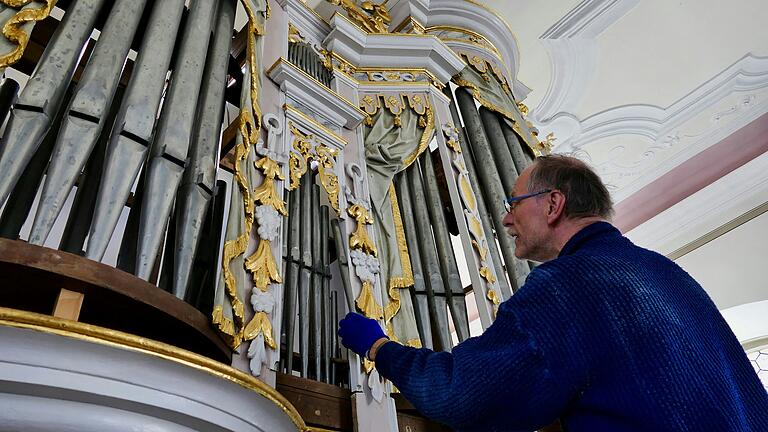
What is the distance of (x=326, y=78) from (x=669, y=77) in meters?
3.36

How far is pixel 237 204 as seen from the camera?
63.1 inches

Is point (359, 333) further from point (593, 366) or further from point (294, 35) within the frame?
point (294, 35)

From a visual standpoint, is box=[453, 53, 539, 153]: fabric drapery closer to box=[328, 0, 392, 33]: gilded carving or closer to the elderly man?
box=[328, 0, 392, 33]: gilded carving

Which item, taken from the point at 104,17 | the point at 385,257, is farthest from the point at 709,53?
the point at 104,17

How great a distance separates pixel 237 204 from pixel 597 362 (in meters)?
1.00

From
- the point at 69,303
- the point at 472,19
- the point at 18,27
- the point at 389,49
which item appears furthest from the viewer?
the point at 472,19

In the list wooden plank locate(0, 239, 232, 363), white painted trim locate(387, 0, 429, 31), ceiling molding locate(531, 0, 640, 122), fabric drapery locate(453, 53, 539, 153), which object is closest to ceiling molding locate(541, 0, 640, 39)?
ceiling molding locate(531, 0, 640, 122)

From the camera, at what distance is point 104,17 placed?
182 cm

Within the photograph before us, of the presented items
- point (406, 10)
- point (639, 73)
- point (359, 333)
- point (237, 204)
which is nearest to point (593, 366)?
point (359, 333)

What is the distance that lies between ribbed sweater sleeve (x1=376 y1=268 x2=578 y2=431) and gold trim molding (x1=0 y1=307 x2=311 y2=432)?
0.28 metres

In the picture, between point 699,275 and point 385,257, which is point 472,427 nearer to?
point 385,257

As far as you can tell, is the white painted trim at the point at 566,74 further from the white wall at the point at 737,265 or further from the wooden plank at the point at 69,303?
the wooden plank at the point at 69,303

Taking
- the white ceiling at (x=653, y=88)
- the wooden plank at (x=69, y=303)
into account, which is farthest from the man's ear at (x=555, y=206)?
the white ceiling at (x=653, y=88)

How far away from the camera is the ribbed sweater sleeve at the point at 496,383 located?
949mm
